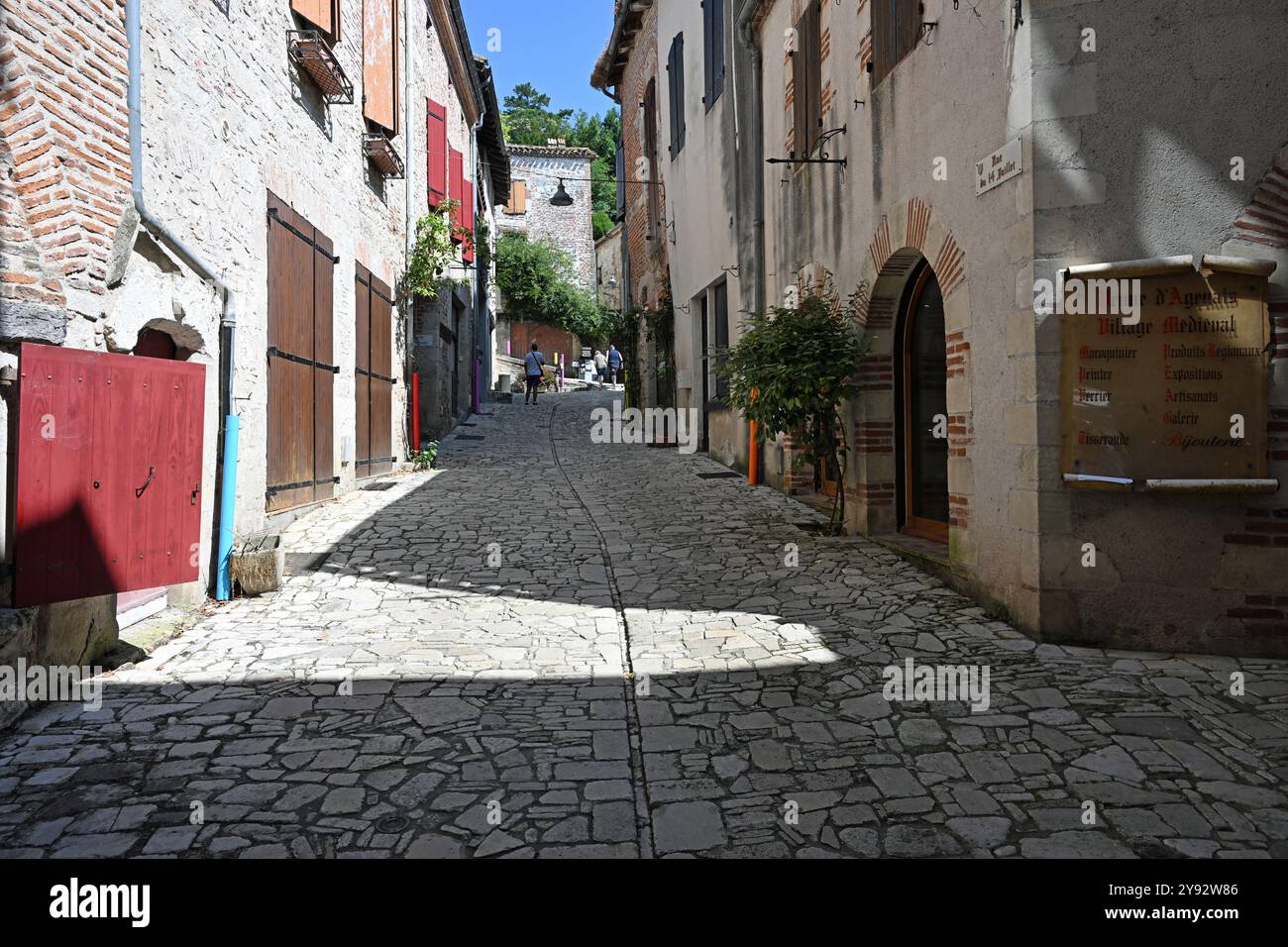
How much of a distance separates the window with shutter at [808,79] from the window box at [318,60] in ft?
14.2

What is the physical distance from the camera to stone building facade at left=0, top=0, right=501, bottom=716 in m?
3.98

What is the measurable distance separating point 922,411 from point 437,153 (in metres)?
10.1

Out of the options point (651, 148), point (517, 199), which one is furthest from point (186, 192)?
point (517, 199)

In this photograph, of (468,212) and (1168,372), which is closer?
(1168,372)

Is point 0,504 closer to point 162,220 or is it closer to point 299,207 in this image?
point 162,220

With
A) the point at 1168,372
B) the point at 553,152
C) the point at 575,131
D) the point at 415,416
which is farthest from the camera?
the point at 575,131

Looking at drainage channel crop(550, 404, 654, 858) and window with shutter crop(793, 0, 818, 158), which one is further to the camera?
window with shutter crop(793, 0, 818, 158)

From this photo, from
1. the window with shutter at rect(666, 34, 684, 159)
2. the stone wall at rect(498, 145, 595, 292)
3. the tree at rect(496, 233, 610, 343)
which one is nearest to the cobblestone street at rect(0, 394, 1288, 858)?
the window with shutter at rect(666, 34, 684, 159)

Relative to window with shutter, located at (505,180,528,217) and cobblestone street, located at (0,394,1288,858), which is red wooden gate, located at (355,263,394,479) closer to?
cobblestone street, located at (0,394,1288,858)

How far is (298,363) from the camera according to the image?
7.76 meters

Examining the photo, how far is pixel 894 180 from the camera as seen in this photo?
6.59 meters

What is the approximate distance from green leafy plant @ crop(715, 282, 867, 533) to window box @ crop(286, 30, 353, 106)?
176 inches

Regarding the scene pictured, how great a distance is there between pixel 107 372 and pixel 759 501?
20.3 ft

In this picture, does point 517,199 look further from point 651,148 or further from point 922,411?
point 922,411
